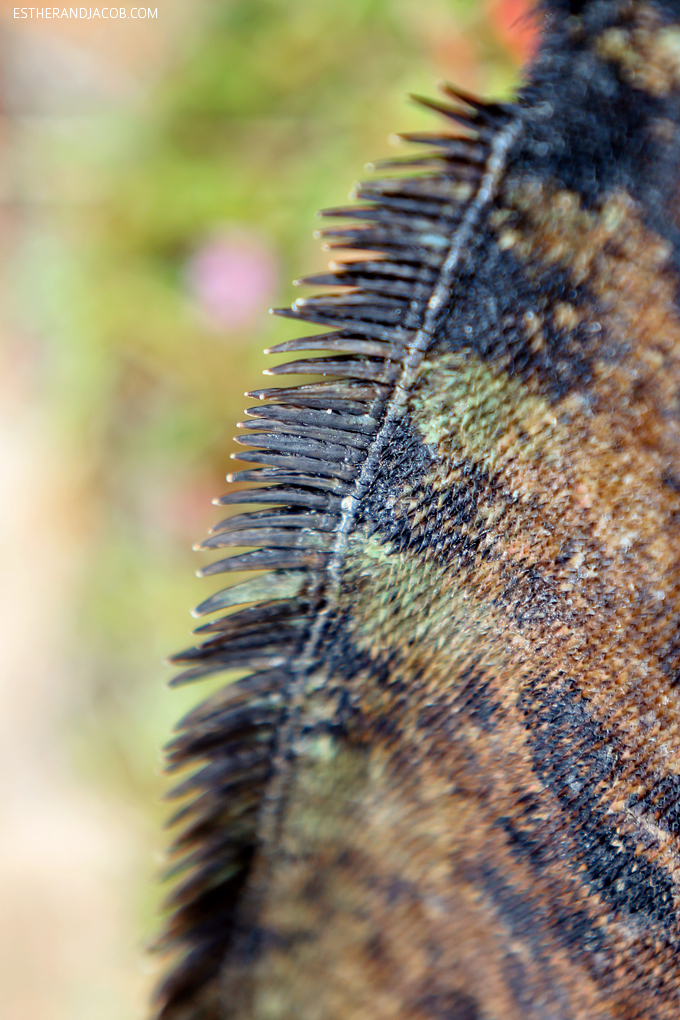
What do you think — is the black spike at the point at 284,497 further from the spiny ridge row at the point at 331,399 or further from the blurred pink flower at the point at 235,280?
the blurred pink flower at the point at 235,280

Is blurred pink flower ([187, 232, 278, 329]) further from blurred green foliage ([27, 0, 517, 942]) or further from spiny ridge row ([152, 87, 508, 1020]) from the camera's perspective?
spiny ridge row ([152, 87, 508, 1020])

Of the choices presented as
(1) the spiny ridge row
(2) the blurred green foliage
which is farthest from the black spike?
(2) the blurred green foliage

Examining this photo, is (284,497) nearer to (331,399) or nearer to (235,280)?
(331,399)

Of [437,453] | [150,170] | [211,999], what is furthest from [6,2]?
[211,999]

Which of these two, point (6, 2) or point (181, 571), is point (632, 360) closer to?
point (181, 571)

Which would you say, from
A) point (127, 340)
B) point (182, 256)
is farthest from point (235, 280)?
point (127, 340)

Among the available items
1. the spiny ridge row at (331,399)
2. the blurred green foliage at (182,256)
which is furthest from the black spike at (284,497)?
the blurred green foliage at (182,256)
